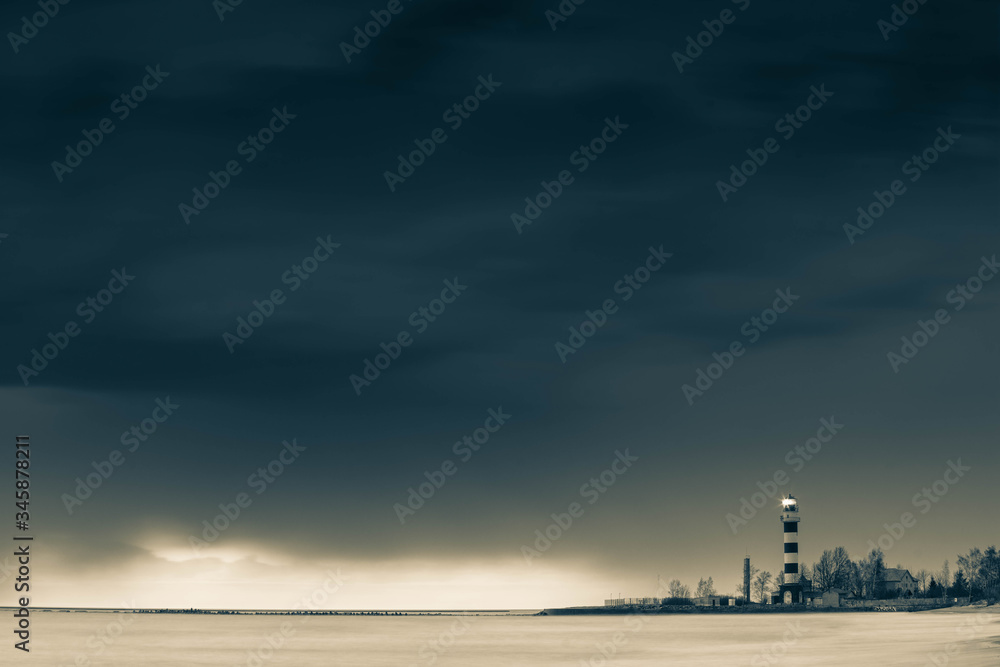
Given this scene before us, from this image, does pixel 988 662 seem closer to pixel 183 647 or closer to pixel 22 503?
pixel 22 503

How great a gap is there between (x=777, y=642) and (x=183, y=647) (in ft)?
230

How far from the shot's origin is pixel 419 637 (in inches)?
6344

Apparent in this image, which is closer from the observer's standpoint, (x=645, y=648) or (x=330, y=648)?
(x=645, y=648)

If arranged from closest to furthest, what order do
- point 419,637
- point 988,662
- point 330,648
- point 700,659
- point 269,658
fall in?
point 988,662
point 700,659
point 269,658
point 330,648
point 419,637

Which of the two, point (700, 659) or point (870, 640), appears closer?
point (700, 659)

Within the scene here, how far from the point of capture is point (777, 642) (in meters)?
110

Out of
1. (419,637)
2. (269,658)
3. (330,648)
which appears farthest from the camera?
(419,637)

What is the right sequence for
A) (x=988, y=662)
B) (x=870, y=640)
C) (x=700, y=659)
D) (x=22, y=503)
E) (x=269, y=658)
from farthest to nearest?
(x=269, y=658) < (x=870, y=640) < (x=700, y=659) < (x=988, y=662) < (x=22, y=503)

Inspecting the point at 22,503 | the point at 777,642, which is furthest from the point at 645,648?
the point at 22,503

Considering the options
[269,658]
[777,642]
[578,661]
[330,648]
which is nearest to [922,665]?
[578,661]

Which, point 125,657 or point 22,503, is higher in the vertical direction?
point 22,503

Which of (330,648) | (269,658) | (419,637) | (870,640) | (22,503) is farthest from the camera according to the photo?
(419,637)

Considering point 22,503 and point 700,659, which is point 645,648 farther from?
point 22,503

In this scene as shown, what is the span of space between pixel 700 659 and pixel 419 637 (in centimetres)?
7950
